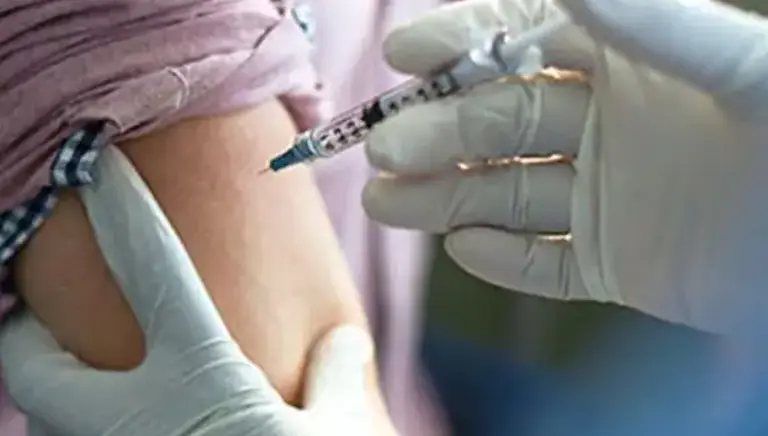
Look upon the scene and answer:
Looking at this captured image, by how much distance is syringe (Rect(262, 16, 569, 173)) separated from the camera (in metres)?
0.91

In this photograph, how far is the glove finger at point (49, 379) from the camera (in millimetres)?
917

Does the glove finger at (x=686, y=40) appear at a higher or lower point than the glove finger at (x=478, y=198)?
higher

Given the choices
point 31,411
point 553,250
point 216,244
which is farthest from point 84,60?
point 553,250

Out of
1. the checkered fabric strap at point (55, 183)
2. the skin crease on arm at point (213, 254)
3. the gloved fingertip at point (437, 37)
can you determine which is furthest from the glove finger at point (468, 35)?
the checkered fabric strap at point (55, 183)

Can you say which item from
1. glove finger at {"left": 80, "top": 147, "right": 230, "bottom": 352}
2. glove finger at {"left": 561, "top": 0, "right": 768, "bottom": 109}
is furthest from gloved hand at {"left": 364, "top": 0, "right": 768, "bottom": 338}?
glove finger at {"left": 80, "top": 147, "right": 230, "bottom": 352}

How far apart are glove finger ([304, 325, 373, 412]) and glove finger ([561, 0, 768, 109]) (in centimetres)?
30

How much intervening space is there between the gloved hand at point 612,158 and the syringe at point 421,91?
13 millimetres

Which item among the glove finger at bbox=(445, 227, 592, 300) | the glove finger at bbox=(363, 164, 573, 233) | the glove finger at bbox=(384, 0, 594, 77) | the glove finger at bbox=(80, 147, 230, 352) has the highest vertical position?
the glove finger at bbox=(384, 0, 594, 77)

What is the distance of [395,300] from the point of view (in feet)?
4.47

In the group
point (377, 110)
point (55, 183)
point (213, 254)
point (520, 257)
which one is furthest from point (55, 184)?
point (520, 257)

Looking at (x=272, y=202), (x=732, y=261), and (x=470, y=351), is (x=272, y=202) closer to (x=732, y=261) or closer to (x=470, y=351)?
(x=732, y=261)

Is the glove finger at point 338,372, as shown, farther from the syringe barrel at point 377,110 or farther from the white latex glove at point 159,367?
the syringe barrel at point 377,110

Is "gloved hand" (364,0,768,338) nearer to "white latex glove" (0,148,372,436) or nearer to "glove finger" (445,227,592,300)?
"glove finger" (445,227,592,300)

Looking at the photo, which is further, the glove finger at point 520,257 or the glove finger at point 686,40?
the glove finger at point 520,257
